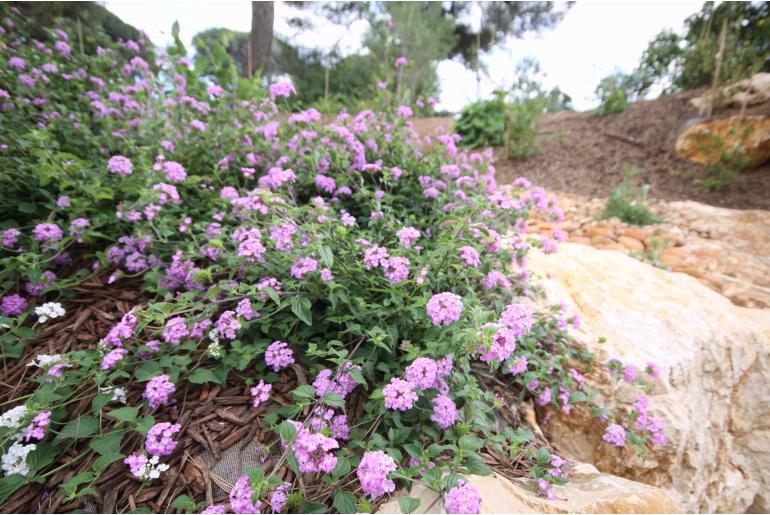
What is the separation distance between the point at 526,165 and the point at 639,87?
573 cm

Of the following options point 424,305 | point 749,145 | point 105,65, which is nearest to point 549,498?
point 424,305

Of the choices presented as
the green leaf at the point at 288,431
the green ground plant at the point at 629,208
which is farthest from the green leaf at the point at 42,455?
the green ground plant at the point at 629,208

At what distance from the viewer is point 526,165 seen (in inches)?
282

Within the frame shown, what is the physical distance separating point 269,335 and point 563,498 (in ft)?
4.22

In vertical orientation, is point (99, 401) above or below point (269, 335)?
below

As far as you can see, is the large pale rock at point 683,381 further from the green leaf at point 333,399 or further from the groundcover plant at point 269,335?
the green leaf at point 333,399

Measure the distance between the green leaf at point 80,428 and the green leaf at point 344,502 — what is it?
35.6 inches

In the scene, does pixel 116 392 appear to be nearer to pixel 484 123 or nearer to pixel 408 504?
pixel 408 504

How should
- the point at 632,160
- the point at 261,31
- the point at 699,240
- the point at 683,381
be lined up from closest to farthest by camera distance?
1. the point at 683,381
2. the point at 699,240
3. the point at 632,160
4. the point at 261,31

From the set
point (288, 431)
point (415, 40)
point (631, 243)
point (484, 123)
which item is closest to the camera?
point (288, 431)

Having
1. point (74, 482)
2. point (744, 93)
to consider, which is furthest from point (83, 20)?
point (744, 93)

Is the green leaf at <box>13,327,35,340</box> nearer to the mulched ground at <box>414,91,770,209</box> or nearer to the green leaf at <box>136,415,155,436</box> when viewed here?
the green leaf at <box>136,415,155,436</box>

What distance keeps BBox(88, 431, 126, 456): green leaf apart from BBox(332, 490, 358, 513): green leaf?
786 millimetres

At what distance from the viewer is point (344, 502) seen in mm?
1129
